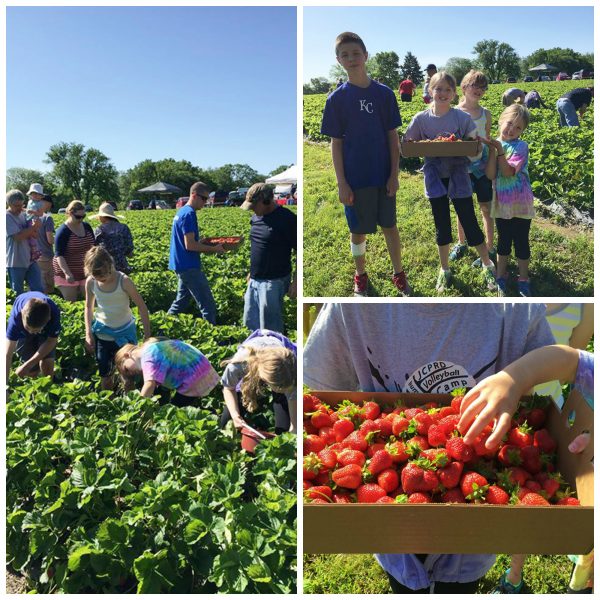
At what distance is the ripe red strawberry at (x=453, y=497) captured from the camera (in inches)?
61.0

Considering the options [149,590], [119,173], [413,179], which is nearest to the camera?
[149,590]

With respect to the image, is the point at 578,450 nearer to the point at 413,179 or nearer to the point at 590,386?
the point at 590,386

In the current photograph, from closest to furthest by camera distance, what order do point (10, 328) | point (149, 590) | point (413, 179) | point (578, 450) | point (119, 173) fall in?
point (578, 450) → point (149, 590) → point (10, 328) → point (413, 179) → point (119, 173)

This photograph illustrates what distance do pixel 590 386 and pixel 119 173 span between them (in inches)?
2472

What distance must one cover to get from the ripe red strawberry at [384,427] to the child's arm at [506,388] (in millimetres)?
250

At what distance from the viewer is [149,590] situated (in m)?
1.99

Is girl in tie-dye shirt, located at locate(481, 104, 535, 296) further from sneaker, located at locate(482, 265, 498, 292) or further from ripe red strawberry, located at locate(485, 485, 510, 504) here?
ripe red strawberry, located at locate(485, 485, 510, 504)

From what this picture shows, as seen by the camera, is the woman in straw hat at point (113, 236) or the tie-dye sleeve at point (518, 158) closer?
the tie-dye sleeve at point (518, 158)

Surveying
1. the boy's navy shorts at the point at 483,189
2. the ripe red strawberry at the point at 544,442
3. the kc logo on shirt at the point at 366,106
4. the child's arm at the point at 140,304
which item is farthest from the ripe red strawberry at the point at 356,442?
the child's arm at the point at 140,304

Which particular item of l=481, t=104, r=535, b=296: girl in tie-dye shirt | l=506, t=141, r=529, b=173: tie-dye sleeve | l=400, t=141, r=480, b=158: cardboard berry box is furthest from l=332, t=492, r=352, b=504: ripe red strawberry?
l=506, t=141, r=529, b=173: tie-dye sleeve

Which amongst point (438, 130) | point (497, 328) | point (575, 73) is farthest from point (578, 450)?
point (575, 73)

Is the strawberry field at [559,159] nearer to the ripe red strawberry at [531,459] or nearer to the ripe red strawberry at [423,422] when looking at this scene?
the ripe red strawberry at [423,422]

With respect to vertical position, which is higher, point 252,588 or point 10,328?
point 10,328

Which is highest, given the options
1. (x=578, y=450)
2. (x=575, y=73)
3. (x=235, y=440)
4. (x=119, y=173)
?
(x=119, y=173)
